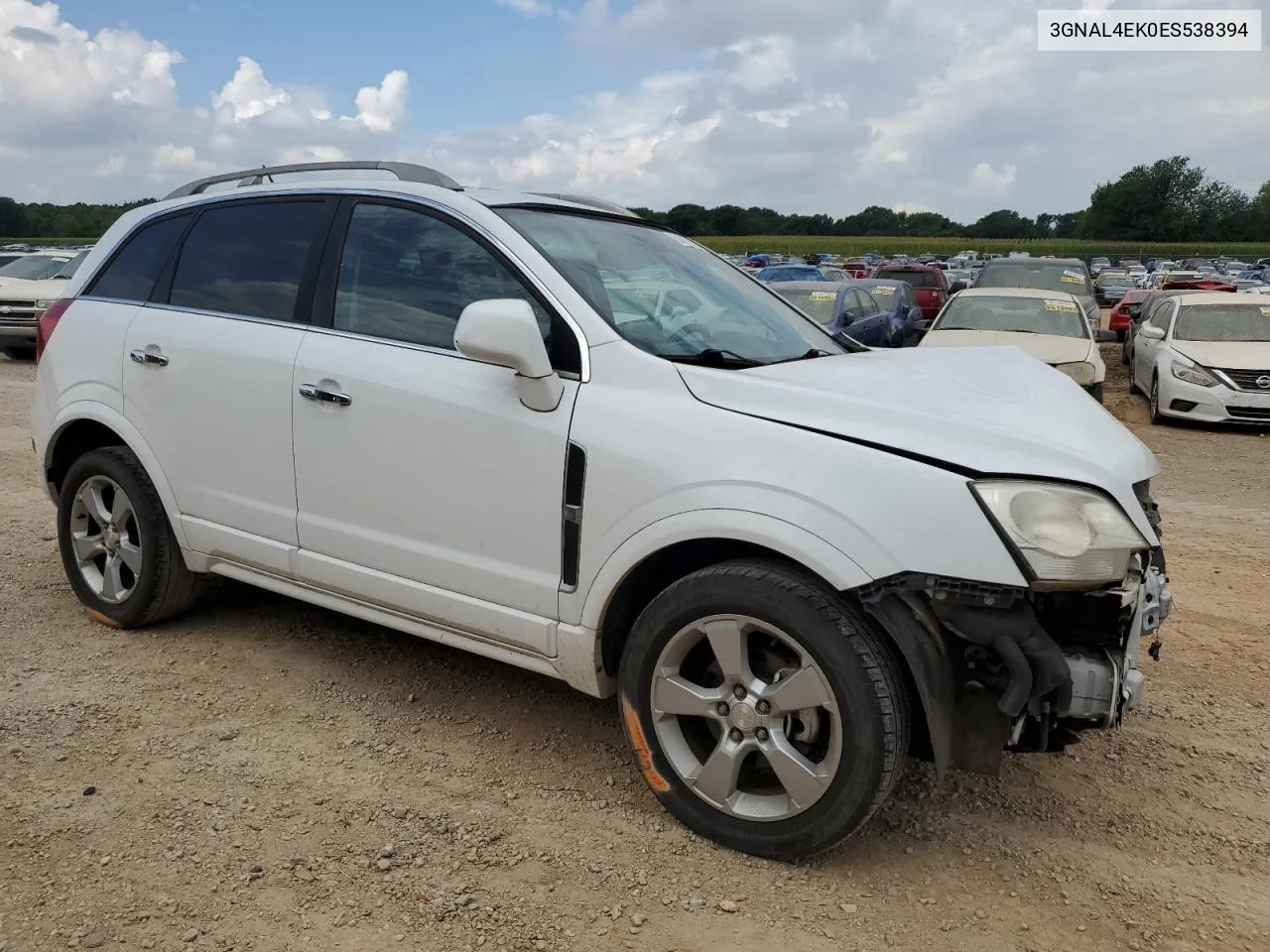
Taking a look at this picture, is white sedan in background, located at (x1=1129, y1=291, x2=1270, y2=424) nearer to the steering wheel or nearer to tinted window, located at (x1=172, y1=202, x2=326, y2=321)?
the steering wheel

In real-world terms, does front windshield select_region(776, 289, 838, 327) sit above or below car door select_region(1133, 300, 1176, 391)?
above

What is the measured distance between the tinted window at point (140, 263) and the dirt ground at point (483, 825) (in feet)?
4.85

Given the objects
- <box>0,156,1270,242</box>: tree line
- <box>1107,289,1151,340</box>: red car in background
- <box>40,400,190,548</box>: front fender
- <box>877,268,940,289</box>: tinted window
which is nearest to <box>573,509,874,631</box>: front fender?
<box>40,400,190,548</box>: front fender

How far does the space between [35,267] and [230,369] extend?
1609 centimetres

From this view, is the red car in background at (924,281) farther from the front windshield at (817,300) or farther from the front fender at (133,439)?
the front fender at (133,439)

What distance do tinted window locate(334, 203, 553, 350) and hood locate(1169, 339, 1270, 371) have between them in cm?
1021

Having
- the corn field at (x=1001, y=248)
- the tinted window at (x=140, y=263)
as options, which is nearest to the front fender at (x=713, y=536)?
the tinted window at (x=140, y=263)

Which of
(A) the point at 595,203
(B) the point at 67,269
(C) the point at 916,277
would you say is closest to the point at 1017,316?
(A) the point at 595,203

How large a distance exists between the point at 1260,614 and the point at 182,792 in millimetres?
4710

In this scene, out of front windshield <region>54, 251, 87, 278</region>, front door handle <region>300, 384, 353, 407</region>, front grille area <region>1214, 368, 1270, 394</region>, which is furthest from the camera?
front windshield <region>54, 251, 87, 278</region>

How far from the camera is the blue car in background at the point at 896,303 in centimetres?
1383

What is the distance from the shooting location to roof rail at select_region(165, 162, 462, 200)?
3605 millimetres

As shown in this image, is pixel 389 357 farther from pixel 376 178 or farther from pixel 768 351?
pixel 768 351

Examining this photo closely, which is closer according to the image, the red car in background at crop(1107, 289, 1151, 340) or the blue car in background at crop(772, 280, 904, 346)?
the blue car in background at crop(772, 280, 904, 346)
